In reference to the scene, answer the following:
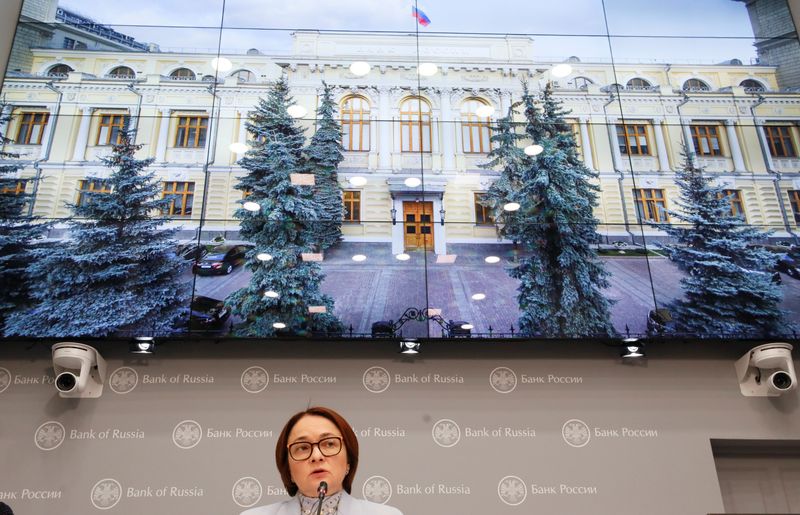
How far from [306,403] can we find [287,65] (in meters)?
3.29

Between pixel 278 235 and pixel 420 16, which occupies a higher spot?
pixel 420 16

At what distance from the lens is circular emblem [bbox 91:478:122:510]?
3.20 meters

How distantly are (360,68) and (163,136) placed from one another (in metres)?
1.99

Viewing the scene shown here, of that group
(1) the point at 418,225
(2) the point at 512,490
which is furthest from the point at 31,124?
(2) the point at 512,490

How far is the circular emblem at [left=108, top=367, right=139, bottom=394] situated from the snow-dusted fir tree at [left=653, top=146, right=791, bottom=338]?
4.49 meters

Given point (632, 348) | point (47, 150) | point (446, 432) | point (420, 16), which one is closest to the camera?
point (446, 432)

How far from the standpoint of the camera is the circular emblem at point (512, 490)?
3.29 meters

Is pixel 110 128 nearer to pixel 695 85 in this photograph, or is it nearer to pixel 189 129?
pixel 189 129

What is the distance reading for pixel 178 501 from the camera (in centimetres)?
322

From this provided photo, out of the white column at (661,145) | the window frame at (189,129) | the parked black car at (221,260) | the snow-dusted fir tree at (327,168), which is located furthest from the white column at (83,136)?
the white column at (661,145)

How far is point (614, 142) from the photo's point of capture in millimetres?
4164

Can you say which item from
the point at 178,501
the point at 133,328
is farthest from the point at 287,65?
the point at 178,501

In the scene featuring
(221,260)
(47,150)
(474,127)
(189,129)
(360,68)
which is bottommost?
(221,260)

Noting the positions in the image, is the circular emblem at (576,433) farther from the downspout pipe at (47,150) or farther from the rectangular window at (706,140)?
the downspout pipe at (47,150)
